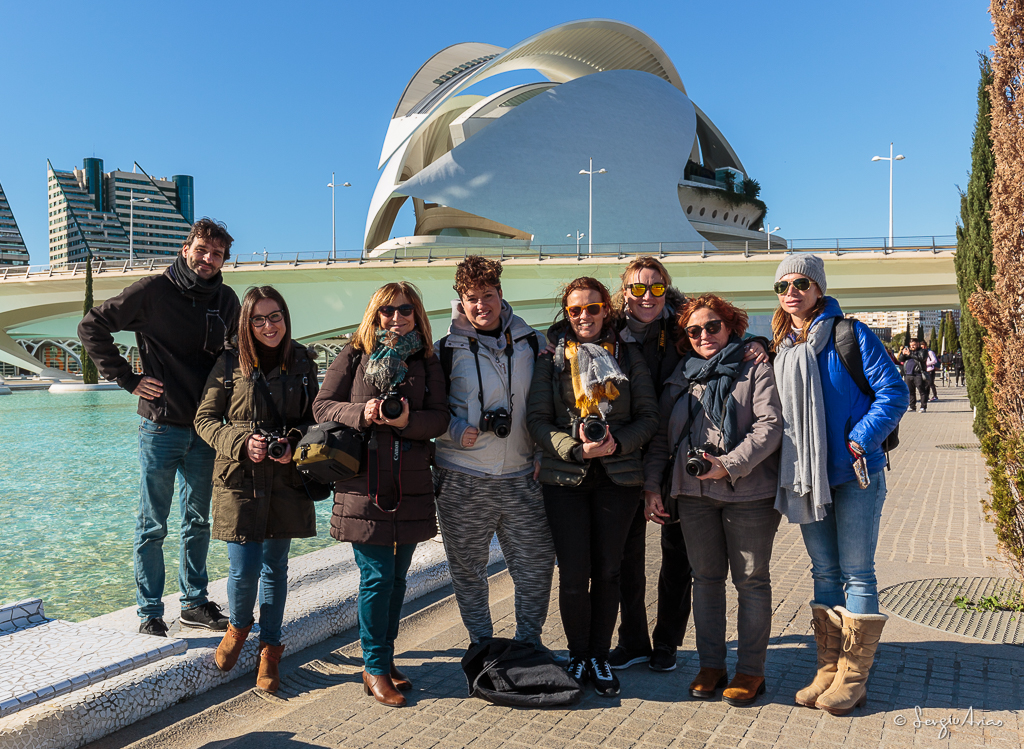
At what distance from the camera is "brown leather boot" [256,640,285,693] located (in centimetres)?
287

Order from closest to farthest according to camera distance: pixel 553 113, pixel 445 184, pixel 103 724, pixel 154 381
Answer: pixel 103 724
pixel 154 381
pixel 445 184
pixel 553 113

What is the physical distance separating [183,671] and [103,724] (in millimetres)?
358

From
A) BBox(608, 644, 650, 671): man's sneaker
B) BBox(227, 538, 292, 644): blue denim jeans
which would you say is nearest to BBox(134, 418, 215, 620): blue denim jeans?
BBox(227, 538, 292, 644): blue denim jeans

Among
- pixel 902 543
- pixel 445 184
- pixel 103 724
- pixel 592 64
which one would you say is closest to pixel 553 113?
pixel 445 184

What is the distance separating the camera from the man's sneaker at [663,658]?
120 inches

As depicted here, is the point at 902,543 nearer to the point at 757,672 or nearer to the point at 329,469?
the point at 757,672

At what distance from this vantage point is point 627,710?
268cm

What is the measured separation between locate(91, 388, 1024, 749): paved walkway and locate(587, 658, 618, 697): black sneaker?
0.13ft

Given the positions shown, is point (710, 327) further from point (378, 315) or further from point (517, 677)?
point (517, 677)

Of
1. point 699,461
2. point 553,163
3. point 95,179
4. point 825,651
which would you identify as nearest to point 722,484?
point 699,461

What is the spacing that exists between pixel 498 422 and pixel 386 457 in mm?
463

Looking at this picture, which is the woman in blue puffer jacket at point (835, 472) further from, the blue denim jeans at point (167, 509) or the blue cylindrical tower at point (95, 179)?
the blue cylindrical tower at point (95, 179)

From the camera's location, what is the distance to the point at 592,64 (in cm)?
5488

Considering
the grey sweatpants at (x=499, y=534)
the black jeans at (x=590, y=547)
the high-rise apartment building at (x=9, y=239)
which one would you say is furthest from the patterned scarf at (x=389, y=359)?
the high-rise apartment building at (x=9, y=239)
